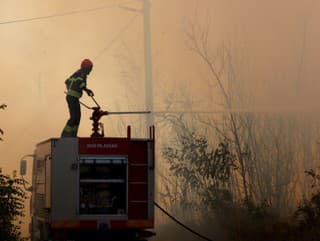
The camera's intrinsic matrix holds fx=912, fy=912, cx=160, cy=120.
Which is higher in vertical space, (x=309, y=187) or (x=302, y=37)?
(x=302, y=37)

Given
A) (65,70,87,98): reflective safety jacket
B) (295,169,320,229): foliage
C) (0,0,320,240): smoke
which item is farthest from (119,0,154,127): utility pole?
(295,169,320,229): foliage

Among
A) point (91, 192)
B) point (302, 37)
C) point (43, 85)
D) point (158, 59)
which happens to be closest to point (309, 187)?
point (302, 37)

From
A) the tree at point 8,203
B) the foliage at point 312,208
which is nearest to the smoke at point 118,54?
the foliage at point 312,208

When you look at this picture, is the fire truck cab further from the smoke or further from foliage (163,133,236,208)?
foliage (163,133,236,208)

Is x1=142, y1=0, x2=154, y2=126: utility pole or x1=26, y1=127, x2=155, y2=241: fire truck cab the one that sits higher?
x1=142, y1=0, x2=154, y2=126: utility pole

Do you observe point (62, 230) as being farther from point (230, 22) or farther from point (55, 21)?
point (55, 21)

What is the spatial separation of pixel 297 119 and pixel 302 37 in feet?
5.28

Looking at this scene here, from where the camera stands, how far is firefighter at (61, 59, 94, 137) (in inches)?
697

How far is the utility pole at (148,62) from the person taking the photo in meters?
24.8

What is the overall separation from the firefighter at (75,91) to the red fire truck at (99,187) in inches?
73.4

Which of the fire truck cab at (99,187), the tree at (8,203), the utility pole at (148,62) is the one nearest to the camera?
the fire truck cab at (99,187)

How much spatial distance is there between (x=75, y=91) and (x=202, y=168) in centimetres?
438

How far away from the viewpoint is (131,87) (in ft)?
84.5

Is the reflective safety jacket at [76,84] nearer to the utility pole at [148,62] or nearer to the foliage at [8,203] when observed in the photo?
the foliage at [8,203]
